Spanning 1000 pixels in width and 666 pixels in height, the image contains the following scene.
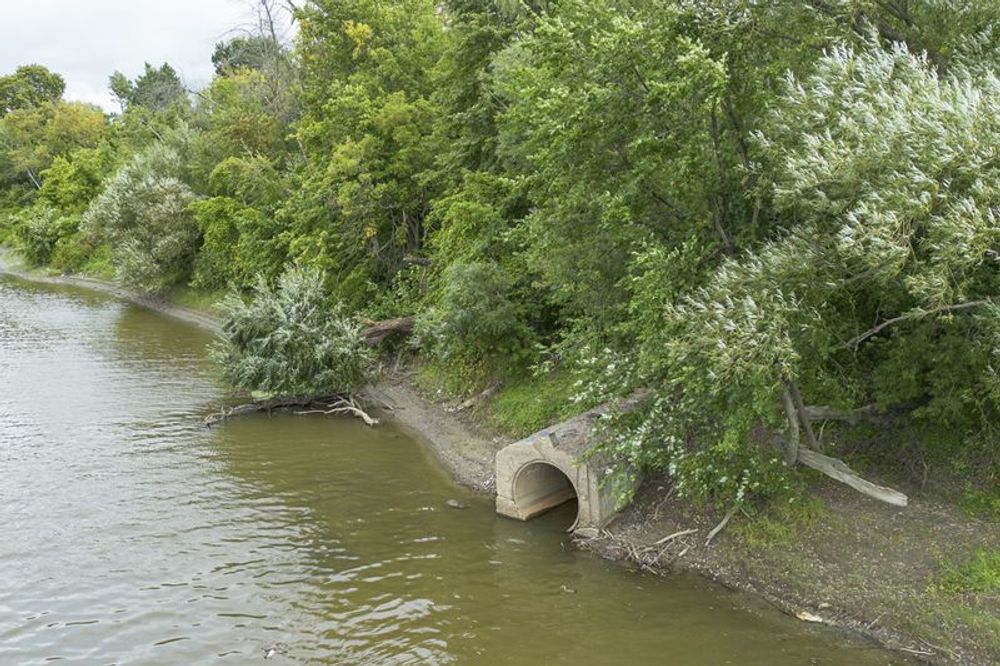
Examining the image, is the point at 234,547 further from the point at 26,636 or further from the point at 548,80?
the point at 548,80

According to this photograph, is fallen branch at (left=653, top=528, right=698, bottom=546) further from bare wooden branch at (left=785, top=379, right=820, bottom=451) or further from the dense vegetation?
bare wooden branch at (left=785, top=379, right=820, bottom=451)

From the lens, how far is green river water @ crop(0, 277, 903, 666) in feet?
37.4

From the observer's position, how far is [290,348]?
23.6 m

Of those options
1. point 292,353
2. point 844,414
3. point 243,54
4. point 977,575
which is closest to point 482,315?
point 292,353

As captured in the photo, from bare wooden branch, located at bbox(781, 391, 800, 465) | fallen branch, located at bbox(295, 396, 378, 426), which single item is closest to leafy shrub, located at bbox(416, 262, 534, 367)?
fallen branch, located at bbox(295, 396, 378, 426)

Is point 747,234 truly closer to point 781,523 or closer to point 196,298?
point 781,523

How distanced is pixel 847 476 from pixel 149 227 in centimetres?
4071

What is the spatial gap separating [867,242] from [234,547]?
12162 millimetres

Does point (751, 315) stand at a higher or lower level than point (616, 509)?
higher

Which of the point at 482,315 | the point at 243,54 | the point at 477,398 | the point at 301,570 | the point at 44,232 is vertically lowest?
the point at 301,570

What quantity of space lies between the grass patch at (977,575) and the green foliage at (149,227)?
134ft

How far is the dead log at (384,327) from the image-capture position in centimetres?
2620

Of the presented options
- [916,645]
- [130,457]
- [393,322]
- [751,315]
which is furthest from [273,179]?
[916,645]

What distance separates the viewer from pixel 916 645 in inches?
429
